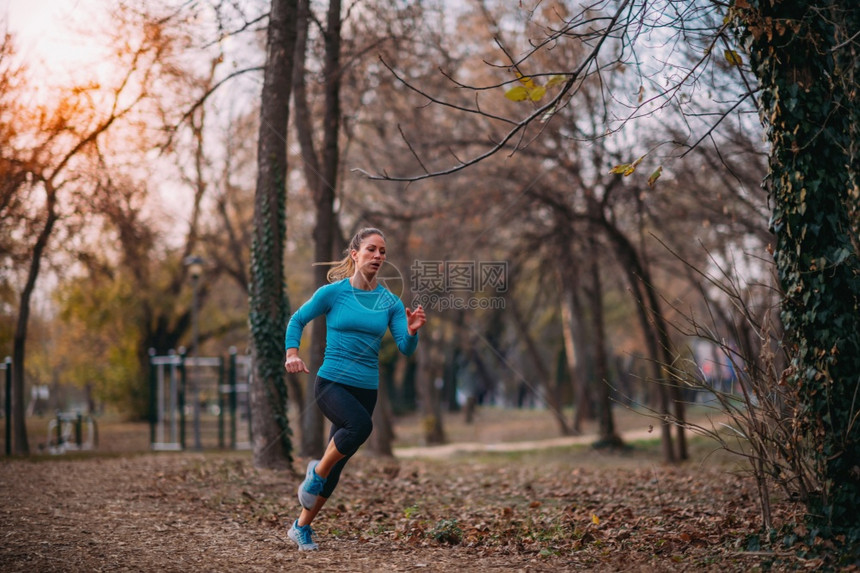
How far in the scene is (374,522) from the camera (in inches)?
272

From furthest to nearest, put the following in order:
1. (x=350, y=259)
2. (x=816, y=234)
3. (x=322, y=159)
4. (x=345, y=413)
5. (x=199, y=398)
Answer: (x=199, y=398), (x=322, y=159), (x=350, y=259), (x=345, y=413), (x=816, y=234)

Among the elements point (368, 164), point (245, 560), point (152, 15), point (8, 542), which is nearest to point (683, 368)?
point (245, 560)

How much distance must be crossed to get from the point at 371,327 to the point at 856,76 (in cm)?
507

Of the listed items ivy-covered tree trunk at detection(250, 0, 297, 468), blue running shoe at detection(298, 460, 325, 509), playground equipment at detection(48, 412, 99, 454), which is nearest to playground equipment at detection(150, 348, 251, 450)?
playground equipment at detection(48, 412, 99, 454)

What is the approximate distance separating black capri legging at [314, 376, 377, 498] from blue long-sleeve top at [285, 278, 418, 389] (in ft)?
0.19

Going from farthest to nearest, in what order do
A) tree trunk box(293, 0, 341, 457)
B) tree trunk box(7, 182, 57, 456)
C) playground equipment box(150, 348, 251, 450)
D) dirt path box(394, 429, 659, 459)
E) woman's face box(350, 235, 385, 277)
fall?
dirt path box(394, 429, 659, 459) → playground equipment box(150, 348, 251, 450) → tree trunk box(7, 182, 57, 456) → tree trunk box(293, 0, 341, 457) → woman's face box(350, 235, 385, 277)

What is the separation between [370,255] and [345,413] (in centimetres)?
105

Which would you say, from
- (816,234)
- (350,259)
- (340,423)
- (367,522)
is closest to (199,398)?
(367,522)

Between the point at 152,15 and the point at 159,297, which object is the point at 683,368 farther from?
the point at 159,297

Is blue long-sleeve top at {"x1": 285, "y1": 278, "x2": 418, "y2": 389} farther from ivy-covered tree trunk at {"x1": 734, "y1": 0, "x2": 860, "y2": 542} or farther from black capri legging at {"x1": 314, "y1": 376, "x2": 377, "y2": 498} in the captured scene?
ivy-covered tree trunk at {"x1": 734, "y1": 0, "x2": 860, "y2": 542}

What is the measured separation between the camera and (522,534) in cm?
618

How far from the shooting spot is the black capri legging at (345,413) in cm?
525

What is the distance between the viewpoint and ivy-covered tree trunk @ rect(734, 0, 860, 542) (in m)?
5.00

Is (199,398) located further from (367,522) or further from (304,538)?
(304,538)
